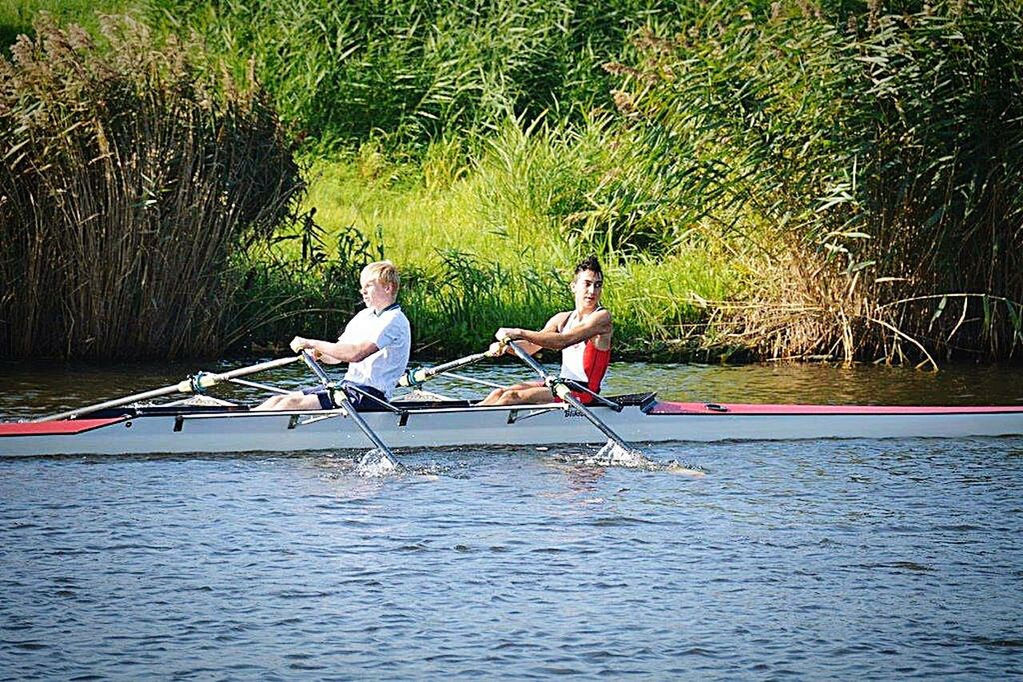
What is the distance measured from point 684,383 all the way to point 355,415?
4004mm

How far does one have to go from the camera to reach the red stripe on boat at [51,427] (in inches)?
379

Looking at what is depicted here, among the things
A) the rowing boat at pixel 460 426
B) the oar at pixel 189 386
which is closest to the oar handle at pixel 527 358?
the rowing boat at pixel 460 426

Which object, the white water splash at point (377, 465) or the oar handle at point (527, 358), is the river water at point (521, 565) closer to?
the white water splash at point (377, 465)

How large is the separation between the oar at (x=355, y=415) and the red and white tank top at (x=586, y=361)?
1.36 meters

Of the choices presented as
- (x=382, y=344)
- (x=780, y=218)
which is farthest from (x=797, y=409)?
(x=780, y=218)

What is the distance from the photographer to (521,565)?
752cm

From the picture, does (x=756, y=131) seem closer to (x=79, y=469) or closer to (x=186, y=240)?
(x=186, y=240)

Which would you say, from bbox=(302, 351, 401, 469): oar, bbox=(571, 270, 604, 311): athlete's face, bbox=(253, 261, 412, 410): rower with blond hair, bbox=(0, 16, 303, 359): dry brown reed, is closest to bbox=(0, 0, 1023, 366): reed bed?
bbox=(0, 16, 303, 359): dry brown reed

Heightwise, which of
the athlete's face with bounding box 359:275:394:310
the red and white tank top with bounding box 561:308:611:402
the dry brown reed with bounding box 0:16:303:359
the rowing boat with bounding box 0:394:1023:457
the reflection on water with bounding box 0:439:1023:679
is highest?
the dry brown reed with bounding box 0:16:303:359

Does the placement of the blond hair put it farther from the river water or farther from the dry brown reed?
the dry brown reed

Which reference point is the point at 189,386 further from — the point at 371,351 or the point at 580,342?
the point at 580,342

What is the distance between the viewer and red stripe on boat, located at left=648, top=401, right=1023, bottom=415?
10586 mm

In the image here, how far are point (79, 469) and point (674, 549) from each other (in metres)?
3.62

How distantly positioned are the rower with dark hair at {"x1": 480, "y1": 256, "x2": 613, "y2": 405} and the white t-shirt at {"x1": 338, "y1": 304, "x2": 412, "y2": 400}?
565 millimetres
